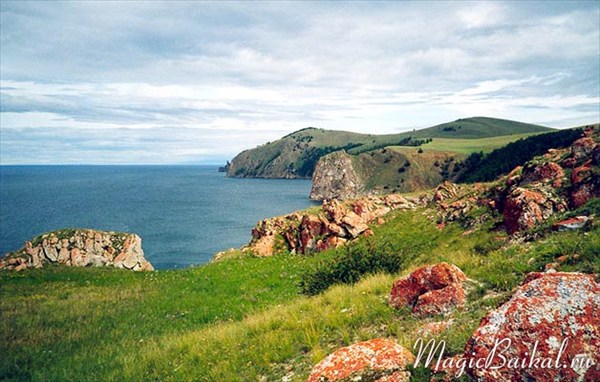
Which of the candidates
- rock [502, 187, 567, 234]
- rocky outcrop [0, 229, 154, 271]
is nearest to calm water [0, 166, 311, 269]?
rocky outcrop [0, 229, 154, 271]

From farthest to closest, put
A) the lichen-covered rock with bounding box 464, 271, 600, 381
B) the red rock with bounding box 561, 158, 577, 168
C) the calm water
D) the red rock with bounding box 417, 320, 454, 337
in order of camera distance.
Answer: the calm water, the red rock with bounding box 561, 158, 577, 168, the red rock with bounding box 417, 320, 454, 337, the lichen-covered rock with bounding box 464, 271, 600, 381

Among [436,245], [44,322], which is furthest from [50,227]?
[436,245]

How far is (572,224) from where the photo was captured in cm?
1319

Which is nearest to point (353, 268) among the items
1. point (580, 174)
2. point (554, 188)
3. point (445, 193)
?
point (554, 188)

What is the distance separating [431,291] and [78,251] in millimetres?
34736

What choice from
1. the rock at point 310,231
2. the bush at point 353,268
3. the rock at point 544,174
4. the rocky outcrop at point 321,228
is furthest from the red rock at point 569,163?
the rock at point 310,231

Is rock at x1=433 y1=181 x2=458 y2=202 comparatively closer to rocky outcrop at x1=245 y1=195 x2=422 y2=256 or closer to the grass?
rocky outcrop at x1=245 y1=195 x2=422 y2=256

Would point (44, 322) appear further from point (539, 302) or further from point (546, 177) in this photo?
point (546, 177)

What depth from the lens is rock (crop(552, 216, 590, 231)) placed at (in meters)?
12.9

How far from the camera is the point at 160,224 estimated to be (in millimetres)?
110875

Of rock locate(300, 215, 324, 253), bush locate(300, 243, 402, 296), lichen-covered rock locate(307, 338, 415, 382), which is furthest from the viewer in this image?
rock locate(300, 215, 324, 253)

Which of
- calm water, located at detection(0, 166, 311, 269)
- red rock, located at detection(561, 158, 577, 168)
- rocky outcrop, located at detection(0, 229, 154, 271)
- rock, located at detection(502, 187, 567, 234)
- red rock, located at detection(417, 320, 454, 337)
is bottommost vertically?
calm water, located at detection(0, 166, 311, 269)

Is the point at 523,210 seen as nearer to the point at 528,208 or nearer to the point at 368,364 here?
the point at 528,208

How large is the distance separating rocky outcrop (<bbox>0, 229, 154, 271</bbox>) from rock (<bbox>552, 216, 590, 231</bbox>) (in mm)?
35612
